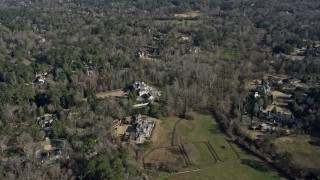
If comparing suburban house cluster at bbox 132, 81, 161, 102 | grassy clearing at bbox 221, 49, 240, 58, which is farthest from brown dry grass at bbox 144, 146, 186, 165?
grassy clearing at bbox 221, 49, 240, 58

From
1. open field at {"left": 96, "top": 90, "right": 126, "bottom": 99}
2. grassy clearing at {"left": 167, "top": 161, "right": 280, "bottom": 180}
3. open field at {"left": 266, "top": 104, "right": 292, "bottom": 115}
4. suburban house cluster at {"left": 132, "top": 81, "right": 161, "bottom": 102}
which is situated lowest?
grassy clearing at {"left": 167, "top": 161, "right": 280, "bottom": 180}

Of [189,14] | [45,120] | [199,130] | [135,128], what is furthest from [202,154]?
[189,14]

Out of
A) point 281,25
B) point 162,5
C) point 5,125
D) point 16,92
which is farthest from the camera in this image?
point 162,5

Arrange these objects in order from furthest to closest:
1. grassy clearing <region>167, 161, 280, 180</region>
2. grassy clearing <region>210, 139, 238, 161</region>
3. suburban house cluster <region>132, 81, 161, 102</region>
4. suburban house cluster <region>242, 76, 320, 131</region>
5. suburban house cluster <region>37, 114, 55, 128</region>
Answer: suburban house cluster <region>132, 81, 161, 102</region>, suburban house cluster <region>242, 76, 320, 131</region>, suburban house cluster <region>37, 114, 55, 128</region>, grassy clearing <region>210, 139, 238, 161</region>, grassy clearing <region>167, 161, 280, 180</region>

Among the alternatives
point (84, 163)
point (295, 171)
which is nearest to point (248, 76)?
point (295, 171)

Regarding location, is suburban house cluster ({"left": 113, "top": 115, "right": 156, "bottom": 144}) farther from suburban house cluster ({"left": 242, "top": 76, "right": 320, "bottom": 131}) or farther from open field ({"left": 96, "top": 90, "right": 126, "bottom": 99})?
suburban house cluster ({"left": 242, "top": 76, "right": 320, "bottom": 131})

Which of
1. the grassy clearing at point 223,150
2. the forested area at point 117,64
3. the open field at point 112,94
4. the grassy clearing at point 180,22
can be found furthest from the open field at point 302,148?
the grassy clearing at point 180,22

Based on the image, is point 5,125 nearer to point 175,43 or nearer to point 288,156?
point 288,156
